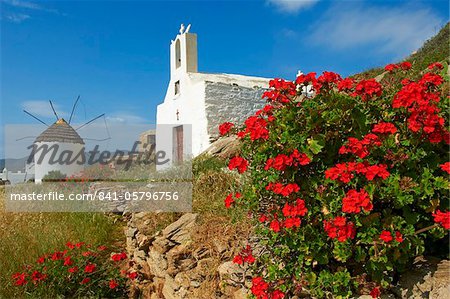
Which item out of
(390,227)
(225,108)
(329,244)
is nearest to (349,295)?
(329,244)

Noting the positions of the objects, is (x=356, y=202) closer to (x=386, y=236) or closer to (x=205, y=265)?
(x=386, y=236)

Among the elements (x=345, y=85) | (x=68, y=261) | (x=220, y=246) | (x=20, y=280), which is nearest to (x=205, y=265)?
(x=220, y=246)

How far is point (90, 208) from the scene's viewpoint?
324 inches

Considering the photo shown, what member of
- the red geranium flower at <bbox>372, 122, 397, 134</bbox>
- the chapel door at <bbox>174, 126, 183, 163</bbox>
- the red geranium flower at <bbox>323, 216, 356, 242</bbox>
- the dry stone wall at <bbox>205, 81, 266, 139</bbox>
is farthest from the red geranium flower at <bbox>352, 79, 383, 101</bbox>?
the chapel door at <bbox>174, 126, 183, 163</bbox>

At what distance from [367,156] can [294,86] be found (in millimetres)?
837

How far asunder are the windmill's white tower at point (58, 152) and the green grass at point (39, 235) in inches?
229

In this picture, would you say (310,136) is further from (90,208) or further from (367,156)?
(90,208)

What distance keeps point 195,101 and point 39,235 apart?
7.32 m

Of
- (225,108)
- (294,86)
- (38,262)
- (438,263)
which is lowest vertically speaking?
(38,262)

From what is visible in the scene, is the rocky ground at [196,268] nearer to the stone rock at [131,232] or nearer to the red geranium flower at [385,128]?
the stone rock at [131,232]

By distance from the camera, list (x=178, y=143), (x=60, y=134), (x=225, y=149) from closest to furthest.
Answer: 1. (x=225, y=149)
2. (x=178, y=143)
3. (x=60, y=134)

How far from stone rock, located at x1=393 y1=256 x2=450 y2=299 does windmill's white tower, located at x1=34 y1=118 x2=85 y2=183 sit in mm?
12273

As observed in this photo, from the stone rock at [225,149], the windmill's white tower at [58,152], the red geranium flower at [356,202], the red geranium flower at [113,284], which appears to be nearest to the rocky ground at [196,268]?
the red geranium flower at [113,284]

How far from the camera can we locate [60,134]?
14.3m
